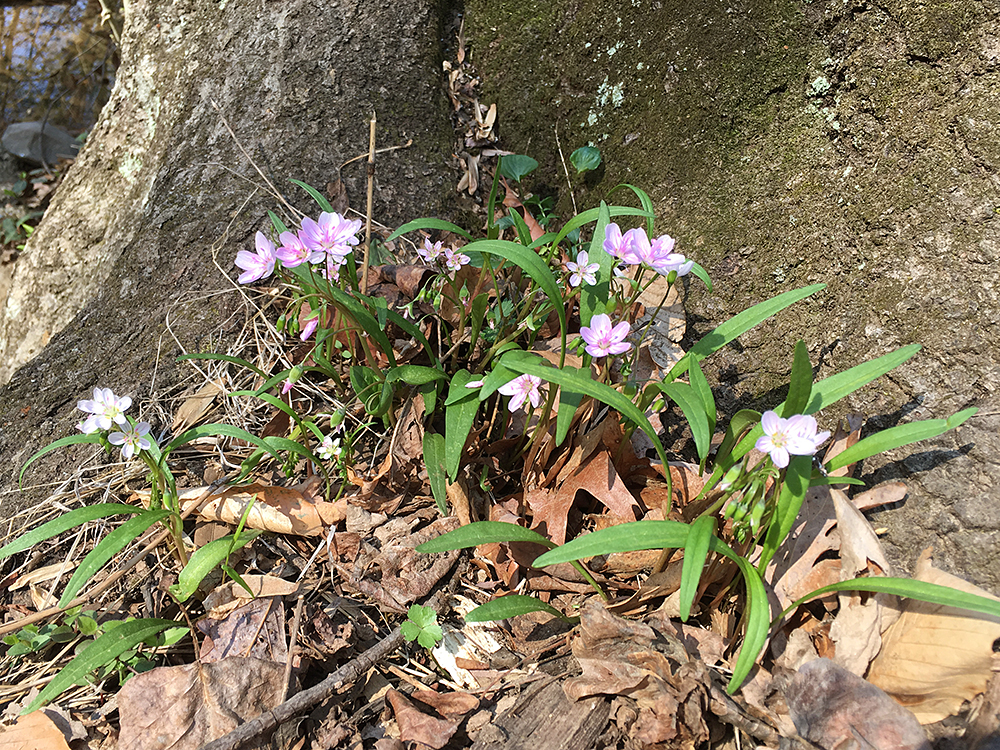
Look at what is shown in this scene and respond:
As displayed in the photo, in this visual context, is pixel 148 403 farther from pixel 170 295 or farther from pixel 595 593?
pixel 595 593

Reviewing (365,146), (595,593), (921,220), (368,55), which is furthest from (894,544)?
(368,55)

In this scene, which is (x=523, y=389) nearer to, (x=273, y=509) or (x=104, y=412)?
(x=273, y=509)

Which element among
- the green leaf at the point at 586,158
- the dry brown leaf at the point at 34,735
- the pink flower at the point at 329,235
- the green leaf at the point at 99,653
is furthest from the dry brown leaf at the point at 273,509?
the green leaf at the point at 586,158

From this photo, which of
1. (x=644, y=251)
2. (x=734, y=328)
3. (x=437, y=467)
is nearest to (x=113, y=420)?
(x=437, y=467)

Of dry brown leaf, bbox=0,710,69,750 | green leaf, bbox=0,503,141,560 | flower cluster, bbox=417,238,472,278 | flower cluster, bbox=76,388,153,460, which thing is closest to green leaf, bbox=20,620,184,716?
dry brown leaf, bbox=0,710,69,750

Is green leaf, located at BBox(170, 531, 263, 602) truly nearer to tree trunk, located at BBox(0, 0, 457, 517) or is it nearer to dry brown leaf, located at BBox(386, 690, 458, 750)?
dry brown leaf, located at BBox(386, 690, 458, 750)

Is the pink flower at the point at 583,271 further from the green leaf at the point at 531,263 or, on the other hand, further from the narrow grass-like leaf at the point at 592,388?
the narrow grass-like leaf at the point at 592,388
